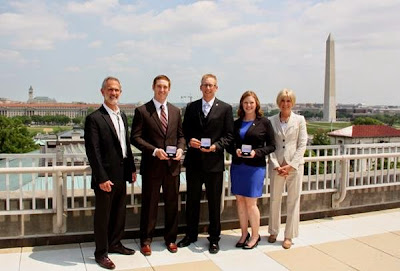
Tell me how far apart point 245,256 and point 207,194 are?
731mm

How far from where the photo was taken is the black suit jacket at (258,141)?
393cm

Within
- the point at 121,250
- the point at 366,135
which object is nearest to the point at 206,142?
the point at 121,250

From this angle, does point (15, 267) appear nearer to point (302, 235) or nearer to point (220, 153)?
point (220, 153)

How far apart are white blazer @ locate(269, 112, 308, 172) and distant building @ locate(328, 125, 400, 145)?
152 ft

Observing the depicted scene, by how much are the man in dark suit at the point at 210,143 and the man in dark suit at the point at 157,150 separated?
0.14m

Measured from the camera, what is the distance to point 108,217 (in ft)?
12.1

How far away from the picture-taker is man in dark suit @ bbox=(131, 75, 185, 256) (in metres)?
3.78

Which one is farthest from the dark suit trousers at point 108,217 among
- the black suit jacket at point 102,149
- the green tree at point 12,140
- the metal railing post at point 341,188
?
the green tree at point 12,140

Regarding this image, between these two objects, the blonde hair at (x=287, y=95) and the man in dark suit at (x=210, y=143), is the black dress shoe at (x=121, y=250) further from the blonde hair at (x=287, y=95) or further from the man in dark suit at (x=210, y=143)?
the blonde hair at (x=287, y=95)

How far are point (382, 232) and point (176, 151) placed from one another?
282cm

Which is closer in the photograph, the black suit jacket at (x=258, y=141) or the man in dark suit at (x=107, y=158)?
the man in dark suit at (x=107, y=158)

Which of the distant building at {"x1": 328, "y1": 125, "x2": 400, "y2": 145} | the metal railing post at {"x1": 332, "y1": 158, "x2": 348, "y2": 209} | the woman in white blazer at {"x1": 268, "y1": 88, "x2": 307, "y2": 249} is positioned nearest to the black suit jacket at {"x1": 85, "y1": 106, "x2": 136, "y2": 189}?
the woman in white blazer at {"x1": 268, "y1": 88, "x2": 307, "y2": 249}

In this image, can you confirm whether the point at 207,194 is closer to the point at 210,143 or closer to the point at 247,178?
the point at 247,178

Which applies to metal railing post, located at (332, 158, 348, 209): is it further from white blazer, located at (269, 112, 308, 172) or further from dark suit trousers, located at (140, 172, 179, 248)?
dark suit trousers, located at (140, 172, 179, 248)
